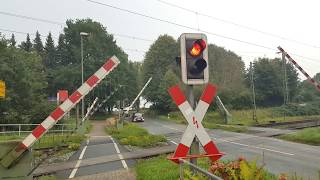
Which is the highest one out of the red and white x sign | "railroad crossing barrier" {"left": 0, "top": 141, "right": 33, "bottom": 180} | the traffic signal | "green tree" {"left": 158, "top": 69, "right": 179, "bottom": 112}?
"green tree" {"left": 158, "top": 69, "right": 179, "bottom": 112}

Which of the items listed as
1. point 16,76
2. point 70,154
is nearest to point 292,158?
point 70,154

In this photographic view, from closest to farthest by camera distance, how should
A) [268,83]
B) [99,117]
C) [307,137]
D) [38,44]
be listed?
[307,137] < [99,117] < [268,83] < [38,44]

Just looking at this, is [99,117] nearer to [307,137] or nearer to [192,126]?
[307,137]

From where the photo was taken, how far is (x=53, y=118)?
8.92 meters

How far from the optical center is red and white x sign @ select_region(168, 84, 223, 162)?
6.48 metres

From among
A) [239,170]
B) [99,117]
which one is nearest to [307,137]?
A: [239,170]

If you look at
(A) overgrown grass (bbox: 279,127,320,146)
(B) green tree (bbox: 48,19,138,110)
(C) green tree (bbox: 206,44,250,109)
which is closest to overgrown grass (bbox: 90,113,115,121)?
(B) green tree (bbox: 48,19,138,110)

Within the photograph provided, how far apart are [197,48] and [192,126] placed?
122 cm

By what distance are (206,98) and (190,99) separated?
0.32m

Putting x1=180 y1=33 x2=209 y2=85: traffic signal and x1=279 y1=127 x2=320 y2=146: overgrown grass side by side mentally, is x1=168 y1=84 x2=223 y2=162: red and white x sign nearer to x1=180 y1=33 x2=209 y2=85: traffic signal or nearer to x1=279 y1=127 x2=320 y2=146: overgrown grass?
x1=180 y1=33 x2=209 y2=85: traffic signal

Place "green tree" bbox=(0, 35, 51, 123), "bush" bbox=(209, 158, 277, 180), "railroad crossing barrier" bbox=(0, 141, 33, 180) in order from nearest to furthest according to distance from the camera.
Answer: "bush" bbox=(209, 158, 277, 180) < "railroad crossing barrier" bbox=(0, 141, 33, 180) < "green tree" bbox=(0, 35, 51, 123)

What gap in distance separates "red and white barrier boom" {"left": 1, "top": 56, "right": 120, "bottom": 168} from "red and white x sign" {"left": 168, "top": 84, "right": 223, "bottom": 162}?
2700 millimetres

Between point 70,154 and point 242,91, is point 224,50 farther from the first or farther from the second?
point 70,154

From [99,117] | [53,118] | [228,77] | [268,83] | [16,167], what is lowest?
[16,167]
